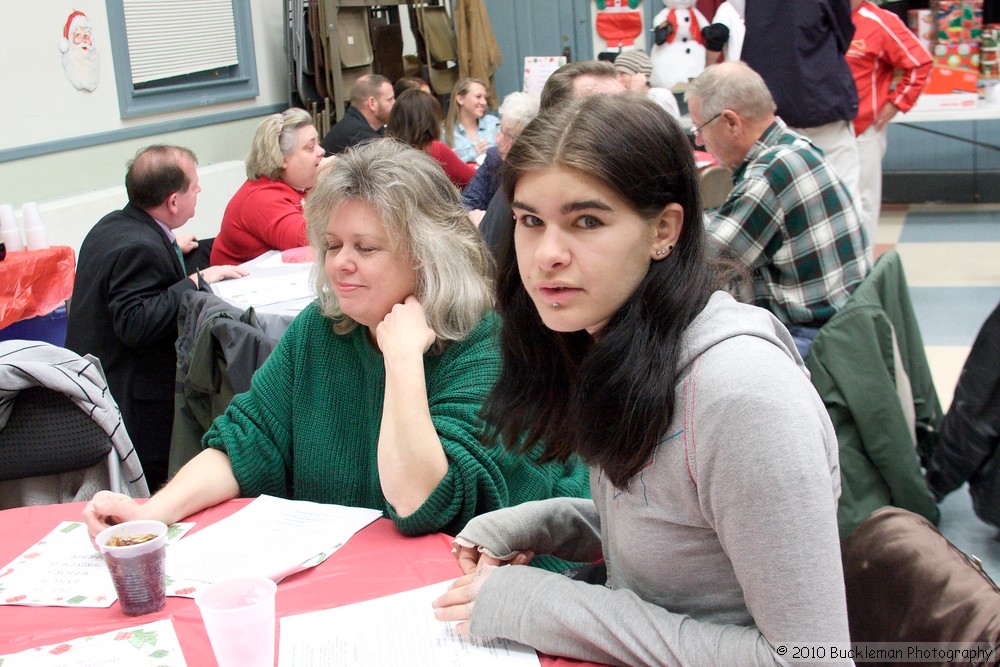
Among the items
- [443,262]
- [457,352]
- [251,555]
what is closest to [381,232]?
[443,262]

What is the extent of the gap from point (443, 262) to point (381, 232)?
0.13 metres

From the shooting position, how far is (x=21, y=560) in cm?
149

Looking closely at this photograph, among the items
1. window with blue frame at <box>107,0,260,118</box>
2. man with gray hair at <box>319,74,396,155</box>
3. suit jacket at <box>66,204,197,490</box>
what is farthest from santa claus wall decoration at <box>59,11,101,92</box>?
suit jacket at <box>66,204,197,490</box>

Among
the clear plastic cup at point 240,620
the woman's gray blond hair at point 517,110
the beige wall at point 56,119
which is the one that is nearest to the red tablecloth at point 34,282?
the beige wall at point 56,119

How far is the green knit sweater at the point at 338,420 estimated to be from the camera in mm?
1689

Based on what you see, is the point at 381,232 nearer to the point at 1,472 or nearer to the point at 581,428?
the point at 581,428

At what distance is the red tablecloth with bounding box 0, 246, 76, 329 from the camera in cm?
392

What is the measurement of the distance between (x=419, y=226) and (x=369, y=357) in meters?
0.27

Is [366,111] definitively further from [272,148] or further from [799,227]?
[799,227]

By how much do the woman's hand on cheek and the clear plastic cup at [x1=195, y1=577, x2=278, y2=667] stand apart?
2.06 feet

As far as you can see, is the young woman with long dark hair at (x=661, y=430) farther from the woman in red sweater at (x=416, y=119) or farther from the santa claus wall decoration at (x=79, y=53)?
the santa claus wall decoration at (x=79, y=53)

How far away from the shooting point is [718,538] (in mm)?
1080

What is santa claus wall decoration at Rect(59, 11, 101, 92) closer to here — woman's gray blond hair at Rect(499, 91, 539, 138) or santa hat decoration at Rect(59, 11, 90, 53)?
santa hat decoration at Rect(59, 11, 90, 53)

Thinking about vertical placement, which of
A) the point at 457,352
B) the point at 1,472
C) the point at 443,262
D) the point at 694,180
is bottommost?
the point at 1,472
